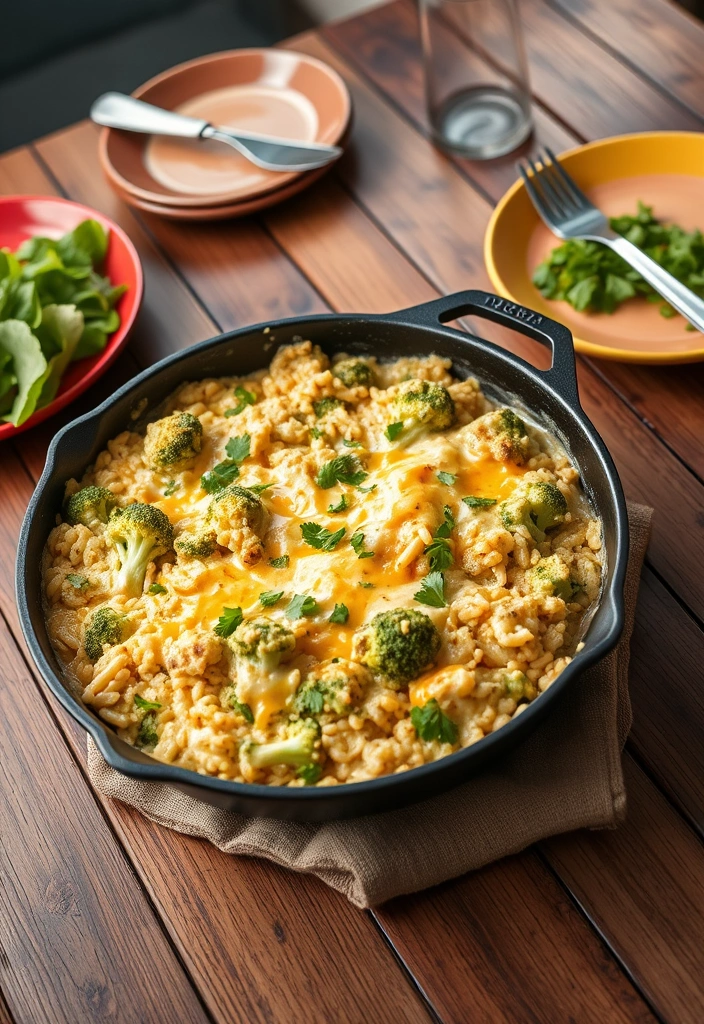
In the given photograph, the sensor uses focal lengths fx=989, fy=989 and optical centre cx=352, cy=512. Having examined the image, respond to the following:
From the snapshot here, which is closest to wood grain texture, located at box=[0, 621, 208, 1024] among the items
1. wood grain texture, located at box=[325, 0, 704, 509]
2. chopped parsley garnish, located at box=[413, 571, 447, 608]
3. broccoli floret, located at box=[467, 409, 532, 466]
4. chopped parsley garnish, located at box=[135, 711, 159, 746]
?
chopped parsley garnish, located at box=[135, 711, 159, 746]

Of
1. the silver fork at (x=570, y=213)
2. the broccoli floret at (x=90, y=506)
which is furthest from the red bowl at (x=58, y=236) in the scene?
the silver fork at (x=570, y=213)

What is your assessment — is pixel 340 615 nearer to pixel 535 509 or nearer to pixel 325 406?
pixel 535 509

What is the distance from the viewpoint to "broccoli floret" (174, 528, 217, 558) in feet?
7.93

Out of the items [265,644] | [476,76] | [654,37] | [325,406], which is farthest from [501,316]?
[654,37]

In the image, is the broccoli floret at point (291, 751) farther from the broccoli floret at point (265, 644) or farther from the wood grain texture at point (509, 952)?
the wood grain texture at point (509, 952)

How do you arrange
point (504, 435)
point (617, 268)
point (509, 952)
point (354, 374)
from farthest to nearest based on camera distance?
point (617, 268)
point (354, 374)
point (504, 435)
point (509, 952)

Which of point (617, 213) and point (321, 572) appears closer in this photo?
point (321, 572)

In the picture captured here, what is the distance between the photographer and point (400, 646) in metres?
2.12

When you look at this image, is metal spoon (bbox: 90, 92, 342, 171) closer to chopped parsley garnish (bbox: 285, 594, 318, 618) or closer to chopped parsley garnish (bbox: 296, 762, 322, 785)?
chopped parsley garnish (bbox: 285, 594, 318, 618)

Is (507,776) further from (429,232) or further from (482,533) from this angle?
(429,232)

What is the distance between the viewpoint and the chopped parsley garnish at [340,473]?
2537mm

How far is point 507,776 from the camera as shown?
2189 millimetres

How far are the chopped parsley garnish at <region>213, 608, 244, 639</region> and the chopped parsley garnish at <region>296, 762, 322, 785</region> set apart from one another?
0.37m

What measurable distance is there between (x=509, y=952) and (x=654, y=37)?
3.45m
